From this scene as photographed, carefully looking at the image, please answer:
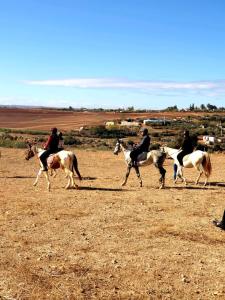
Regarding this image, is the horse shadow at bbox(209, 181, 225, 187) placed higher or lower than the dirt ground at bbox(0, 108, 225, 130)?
lower

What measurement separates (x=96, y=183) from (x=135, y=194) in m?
3.75

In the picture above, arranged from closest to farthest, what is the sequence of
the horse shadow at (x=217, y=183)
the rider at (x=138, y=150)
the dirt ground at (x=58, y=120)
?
the rider at (x=138, y=150), the horse shadow at (x=217, y=183), the dirt ground at (x=58, y=120)

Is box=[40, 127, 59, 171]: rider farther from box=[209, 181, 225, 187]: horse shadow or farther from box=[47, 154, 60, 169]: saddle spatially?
box=[209, 181, 225, 187]: horse shadow

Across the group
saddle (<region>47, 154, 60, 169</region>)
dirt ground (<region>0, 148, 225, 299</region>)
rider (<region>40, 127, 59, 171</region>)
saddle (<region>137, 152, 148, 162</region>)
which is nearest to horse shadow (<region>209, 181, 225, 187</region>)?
dirt ground (<region>0, 148, 225, 299</region>)

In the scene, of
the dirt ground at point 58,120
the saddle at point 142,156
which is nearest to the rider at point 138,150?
the saddle at point 142,156

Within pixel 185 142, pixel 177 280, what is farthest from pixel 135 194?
pixel 177 280

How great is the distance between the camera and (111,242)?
11617 millimetres

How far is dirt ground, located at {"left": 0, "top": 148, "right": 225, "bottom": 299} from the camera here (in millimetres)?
8938

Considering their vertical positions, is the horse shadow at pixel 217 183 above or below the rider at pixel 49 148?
below

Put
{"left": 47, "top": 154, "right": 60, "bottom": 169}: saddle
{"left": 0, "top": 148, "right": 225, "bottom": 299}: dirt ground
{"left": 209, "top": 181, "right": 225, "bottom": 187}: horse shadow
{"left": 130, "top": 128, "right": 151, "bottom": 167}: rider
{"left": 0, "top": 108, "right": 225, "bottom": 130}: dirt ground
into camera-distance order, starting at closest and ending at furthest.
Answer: {"left": 0, "top": 148, "right": 225, "bottom": 299}: dirt ground
{"left": 47, "top": 154, "right": 60, "bottom": 169}: saddle
{"left": 130, "top": 128, "right": 151, "bottom": 167}: rider
{"left": 209, "top": 181, "right": 225, "bottom": 187}: horse shadow
{"left": 0, "top": 108, "right": 225, "bottom": 130}: dirt ground

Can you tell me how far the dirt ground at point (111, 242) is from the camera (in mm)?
8938

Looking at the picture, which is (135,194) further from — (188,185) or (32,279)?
(32,279)

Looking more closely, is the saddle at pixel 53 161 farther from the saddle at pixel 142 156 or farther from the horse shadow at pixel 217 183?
the horse shadow at pixel 217 183

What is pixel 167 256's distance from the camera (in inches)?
420
